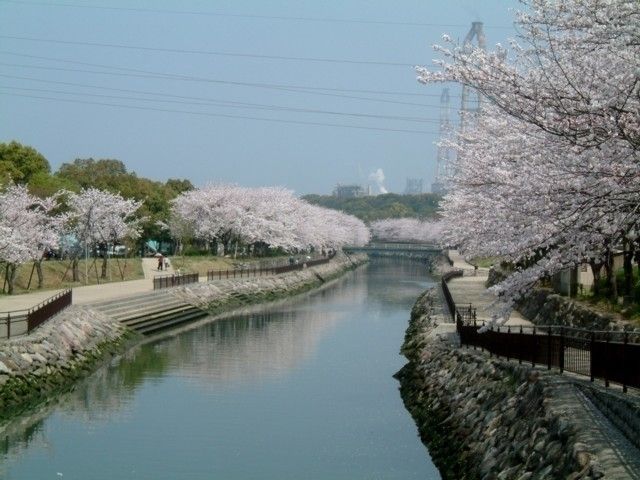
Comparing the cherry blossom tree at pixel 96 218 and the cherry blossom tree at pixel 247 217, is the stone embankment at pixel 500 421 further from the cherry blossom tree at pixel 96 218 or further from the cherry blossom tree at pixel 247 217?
the cherry blossom tree at pixel 247 217

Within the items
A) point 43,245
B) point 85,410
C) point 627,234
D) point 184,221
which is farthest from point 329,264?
point 627,234

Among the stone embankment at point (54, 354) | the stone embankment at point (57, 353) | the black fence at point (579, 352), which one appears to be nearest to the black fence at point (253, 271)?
the stone embankment at point (57, 353)

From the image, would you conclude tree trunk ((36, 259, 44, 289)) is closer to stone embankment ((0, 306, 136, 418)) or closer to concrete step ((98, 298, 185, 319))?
concrete step ((98, 298, 185, 319))

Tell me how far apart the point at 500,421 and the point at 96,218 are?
1499 inches

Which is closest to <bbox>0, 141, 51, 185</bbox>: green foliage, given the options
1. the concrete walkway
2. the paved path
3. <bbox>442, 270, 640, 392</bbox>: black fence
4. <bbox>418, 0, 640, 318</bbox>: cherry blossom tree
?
the paved path

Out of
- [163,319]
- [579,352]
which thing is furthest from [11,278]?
[579,352]

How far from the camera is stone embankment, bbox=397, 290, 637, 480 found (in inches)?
417

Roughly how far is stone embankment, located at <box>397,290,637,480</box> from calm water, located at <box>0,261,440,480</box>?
0.66 metres

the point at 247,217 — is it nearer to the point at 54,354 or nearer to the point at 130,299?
the point at 130,299

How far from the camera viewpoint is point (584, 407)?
12.1 meters

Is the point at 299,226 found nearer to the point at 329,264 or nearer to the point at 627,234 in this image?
the point at 329,264

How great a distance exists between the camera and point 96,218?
49.7 m

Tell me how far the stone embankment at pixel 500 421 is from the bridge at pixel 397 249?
327 feet

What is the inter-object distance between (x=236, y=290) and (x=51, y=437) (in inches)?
1402
